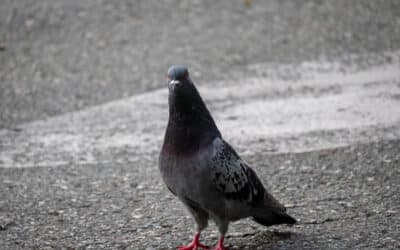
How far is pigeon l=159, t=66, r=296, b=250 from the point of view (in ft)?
14.1

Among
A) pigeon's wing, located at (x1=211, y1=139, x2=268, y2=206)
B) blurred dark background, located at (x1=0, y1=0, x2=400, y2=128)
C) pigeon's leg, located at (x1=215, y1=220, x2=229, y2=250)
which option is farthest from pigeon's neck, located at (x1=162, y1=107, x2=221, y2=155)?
blurred dark background, located at (x1=0, y1=0, x2=400, y2=128)

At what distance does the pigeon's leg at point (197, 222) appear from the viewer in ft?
15.0

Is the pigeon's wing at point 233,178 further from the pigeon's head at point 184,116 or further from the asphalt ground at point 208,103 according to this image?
the asphalt ground at point 208,103

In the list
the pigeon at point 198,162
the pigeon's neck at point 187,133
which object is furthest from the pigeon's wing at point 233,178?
the pigeon's neck at point 187,133

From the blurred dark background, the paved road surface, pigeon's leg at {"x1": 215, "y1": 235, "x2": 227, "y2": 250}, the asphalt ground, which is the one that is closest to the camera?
pigeon's leg at {"x1": 215, "y1": 235, "x2": 227, "y2": 250}

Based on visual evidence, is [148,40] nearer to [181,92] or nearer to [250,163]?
[250,163]

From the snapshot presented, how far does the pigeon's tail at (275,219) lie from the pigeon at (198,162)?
24 cm

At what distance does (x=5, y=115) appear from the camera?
25.6 feet

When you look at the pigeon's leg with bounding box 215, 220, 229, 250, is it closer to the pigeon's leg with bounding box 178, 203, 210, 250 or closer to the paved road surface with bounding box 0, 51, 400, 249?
the pigeon's leg with bounding box 178, 203, 210, 250

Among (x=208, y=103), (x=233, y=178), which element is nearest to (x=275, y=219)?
(x=233, y=178)

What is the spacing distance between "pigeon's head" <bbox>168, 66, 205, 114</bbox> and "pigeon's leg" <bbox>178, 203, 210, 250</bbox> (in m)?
0.64

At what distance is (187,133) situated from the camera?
171 inches

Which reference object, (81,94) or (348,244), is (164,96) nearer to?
(81,94)

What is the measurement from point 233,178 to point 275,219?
530 millimetres
